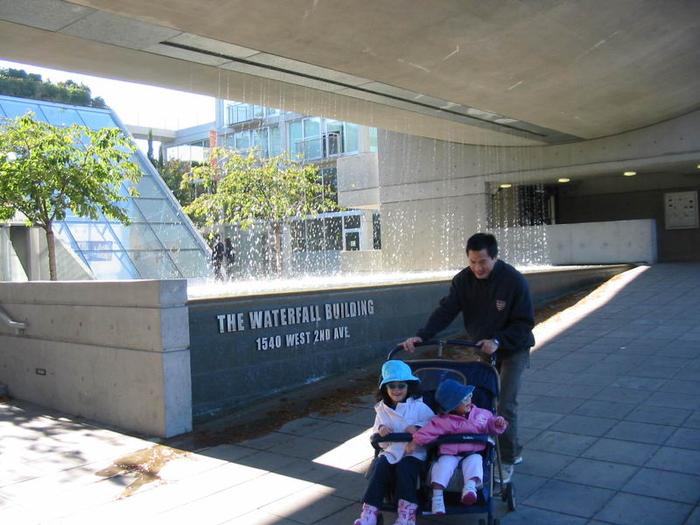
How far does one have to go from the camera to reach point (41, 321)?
8.46m

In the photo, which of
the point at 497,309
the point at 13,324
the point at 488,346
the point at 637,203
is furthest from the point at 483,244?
the point at 637,203

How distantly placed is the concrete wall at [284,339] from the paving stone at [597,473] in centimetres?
382

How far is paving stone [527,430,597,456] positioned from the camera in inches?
222

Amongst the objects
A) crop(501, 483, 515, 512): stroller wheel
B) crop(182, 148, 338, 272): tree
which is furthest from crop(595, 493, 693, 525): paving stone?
crop(182, 148, 338, 272): tree

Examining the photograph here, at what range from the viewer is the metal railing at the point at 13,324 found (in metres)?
8.70

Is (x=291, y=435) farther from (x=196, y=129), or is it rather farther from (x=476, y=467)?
(x=196, y=129)

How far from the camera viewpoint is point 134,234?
22297 mm

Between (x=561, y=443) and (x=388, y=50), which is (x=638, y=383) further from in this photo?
(x=388, y=50)

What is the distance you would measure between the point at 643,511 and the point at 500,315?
1.52 m

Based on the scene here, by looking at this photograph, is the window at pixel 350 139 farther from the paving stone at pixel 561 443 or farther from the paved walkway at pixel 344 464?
the paving stone at pixel 561 443

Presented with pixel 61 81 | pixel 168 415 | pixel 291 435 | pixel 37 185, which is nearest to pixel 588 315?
pixel 291 435

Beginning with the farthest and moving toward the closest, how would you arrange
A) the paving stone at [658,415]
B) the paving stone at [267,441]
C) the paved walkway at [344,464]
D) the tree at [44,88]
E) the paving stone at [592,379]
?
the tree at [44,88] < the paving stone at [592,379] < the paving stone at [267,441] < the paving stone at [658,415] < the paved walkway at [344,464]

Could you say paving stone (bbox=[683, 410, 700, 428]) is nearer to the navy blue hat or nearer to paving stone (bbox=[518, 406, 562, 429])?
paving stone (bbox=[518, 406, 562, 429])

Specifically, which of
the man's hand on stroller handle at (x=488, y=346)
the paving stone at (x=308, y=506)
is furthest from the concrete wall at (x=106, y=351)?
the man's hand on stroller handle at (x=488, y=346)
